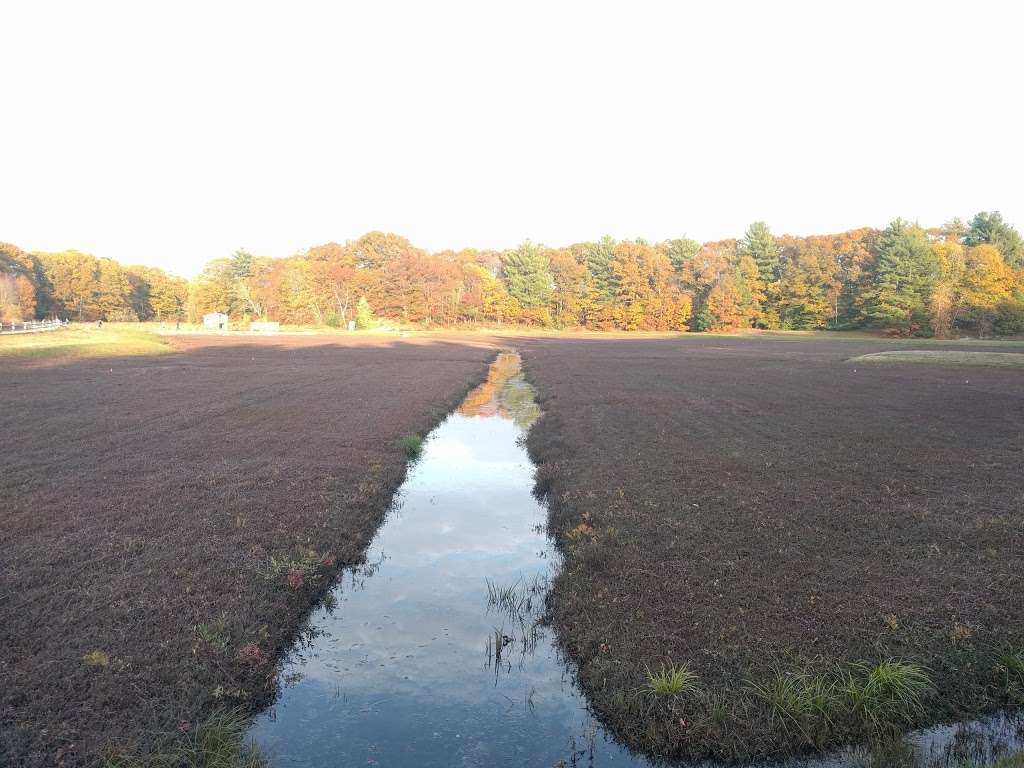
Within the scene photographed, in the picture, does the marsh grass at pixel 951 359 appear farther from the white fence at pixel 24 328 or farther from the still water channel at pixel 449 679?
the white fence at pixel 24 328

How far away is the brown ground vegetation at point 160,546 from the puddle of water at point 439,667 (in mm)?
555

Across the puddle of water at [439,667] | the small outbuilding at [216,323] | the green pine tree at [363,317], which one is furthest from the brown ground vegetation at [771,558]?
the small outbuilding at [216,323]

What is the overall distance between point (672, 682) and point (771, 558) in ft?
12.4

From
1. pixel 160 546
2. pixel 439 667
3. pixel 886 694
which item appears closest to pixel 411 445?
pixel 160 546

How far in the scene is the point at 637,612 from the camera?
7969 mm

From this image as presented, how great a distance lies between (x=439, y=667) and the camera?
733cm

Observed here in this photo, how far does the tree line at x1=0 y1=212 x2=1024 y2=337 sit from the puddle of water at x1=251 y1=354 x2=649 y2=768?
9453cm

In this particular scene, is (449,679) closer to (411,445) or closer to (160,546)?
(160,546)

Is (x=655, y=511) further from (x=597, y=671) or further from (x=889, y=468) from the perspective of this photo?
(x=889, y=468)

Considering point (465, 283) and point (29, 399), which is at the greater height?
point (465, 283)

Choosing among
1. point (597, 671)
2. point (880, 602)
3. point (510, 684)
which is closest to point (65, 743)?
point (510, 684)

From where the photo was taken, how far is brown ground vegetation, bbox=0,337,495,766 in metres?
5.99

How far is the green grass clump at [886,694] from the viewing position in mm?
6113

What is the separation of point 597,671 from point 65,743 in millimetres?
4880
